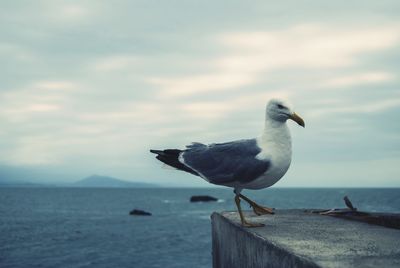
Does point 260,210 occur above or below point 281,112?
below

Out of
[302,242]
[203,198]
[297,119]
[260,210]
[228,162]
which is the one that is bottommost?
[203,198]

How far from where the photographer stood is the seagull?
5527mm

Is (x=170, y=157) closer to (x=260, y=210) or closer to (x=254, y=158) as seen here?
(x=254, y=158)

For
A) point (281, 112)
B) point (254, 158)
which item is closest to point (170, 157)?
point (254, 158)

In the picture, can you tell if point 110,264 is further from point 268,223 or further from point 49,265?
point 268,223

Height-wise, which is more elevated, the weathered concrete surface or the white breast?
the white breast

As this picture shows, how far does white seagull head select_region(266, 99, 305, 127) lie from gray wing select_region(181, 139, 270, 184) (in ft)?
1.28

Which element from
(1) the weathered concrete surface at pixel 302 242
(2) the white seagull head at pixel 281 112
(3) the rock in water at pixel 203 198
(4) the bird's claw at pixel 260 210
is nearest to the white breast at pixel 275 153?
(2) the white seagull head at pixel 281 112

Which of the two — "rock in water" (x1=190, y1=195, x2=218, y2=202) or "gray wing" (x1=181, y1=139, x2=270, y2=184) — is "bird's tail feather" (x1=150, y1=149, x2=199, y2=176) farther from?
"rock in water" (x1=190, y1=195, x2=218, y2=202)

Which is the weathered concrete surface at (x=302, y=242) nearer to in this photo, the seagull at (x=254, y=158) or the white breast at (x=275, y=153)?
the seagull at (x=254, y=158)

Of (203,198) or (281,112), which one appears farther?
(203,198)

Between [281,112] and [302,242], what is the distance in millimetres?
1683

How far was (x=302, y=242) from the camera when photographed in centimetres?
458

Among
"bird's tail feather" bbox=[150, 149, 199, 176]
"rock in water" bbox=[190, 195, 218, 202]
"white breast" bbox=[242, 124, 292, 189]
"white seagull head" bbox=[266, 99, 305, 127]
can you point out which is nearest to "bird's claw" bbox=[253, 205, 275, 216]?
"white breast" bbox=[242, 124, 292, 189]
